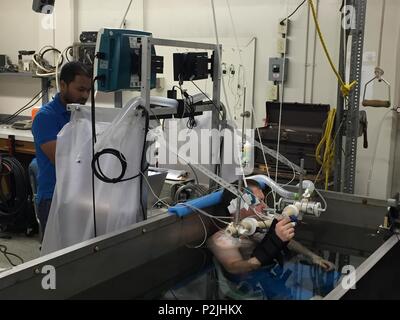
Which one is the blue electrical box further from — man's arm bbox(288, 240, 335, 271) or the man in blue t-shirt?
man's arm bbox(288, 240, 335, 271)

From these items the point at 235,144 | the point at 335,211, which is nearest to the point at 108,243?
the point at 235,144

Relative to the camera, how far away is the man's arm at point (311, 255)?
208 cm

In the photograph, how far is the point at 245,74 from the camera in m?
4.09

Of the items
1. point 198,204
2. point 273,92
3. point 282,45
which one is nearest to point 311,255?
point 198,204

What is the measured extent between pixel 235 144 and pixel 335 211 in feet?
2.01

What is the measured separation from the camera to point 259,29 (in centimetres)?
401

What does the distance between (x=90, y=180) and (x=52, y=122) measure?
0.57 m

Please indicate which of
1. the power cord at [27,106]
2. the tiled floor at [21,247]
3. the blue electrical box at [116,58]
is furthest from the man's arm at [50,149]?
the power cord at [27,106]

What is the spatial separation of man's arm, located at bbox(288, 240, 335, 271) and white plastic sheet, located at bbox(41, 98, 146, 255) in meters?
0.80

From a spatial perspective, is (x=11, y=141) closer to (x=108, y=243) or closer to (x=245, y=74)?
(x=245, y=74)

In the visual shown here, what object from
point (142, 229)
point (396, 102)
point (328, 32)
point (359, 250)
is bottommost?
point (359, 250)

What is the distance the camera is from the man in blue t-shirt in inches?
91.0

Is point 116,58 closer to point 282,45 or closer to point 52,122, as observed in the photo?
point 52,122

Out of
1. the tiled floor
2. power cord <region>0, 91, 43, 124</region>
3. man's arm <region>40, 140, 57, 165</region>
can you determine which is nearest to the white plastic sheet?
man's arm <region>40, 140, 57, 165</region>
